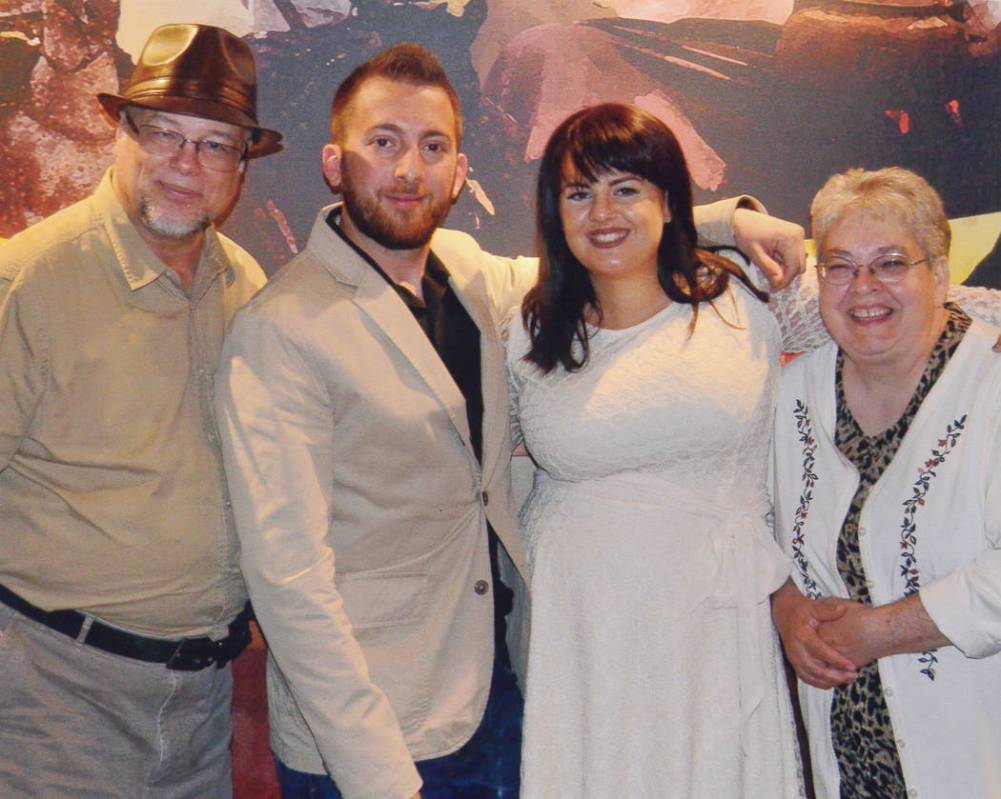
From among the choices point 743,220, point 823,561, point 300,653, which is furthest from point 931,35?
point 300,653

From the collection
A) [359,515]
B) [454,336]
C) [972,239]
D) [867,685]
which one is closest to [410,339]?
[454,336]

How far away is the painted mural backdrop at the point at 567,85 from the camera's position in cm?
222

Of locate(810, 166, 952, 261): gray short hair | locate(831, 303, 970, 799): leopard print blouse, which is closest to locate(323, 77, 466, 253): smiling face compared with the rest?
locate(810, 166, 952, 261): gray short hair

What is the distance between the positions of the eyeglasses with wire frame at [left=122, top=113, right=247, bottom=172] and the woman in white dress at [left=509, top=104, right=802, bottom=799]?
666mm

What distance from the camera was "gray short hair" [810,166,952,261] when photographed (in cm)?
173

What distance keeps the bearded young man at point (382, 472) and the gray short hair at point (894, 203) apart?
120 mm

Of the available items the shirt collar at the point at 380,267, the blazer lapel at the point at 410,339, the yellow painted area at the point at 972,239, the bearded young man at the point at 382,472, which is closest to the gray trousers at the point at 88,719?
the bearded young man at the point at 382,472

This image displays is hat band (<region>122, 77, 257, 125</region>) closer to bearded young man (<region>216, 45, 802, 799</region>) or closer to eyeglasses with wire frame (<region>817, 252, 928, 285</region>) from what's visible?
bearded young man (<region>216, 45, 802, 799</region>)

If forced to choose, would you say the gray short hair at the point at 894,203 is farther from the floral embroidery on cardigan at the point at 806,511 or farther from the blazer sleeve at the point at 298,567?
the blazer sleeve at the point at 298,567

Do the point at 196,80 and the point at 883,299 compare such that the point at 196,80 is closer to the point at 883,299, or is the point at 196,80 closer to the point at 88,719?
the point at 88,719

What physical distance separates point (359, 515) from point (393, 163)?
0.69 metres

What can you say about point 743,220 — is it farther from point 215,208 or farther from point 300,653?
point 300,653

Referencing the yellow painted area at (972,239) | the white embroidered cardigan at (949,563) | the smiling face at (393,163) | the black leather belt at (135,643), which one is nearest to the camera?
the white embroidered cardigan at (949,563)

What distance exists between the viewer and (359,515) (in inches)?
69.6
